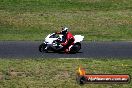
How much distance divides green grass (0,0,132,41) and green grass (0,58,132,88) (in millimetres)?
10894

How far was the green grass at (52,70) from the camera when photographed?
16656mm

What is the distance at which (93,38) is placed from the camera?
1303 inches

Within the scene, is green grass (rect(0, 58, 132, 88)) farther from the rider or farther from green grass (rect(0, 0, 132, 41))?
green grass (rect(0, 0, 132, 41))

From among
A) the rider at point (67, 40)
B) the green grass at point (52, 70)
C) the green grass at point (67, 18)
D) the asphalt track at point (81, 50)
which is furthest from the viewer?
the green grass at point (67, 18)

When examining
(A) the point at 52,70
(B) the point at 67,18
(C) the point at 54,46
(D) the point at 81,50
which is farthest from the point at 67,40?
(B) the point at 67,18

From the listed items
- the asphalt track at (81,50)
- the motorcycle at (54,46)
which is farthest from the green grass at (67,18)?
the motorcycle at (54,46)

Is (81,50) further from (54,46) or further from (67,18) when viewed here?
(67,18)

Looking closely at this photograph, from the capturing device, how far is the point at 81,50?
87.5 feet

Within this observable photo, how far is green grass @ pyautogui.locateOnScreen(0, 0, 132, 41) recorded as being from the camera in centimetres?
3542

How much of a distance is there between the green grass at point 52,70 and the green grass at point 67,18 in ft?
35.7

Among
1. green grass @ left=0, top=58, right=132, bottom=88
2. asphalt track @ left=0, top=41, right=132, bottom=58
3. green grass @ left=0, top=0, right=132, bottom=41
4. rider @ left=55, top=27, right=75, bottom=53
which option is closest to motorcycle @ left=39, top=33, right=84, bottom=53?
rider @ left=55, top=27, right=75, bottom=53

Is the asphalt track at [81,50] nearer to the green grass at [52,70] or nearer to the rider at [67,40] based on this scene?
the rider at [67,40]

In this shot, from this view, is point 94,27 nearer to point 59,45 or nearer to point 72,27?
point 72,27

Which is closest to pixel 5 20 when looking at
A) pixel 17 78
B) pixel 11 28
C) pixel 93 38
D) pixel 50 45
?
pixel 11 28
